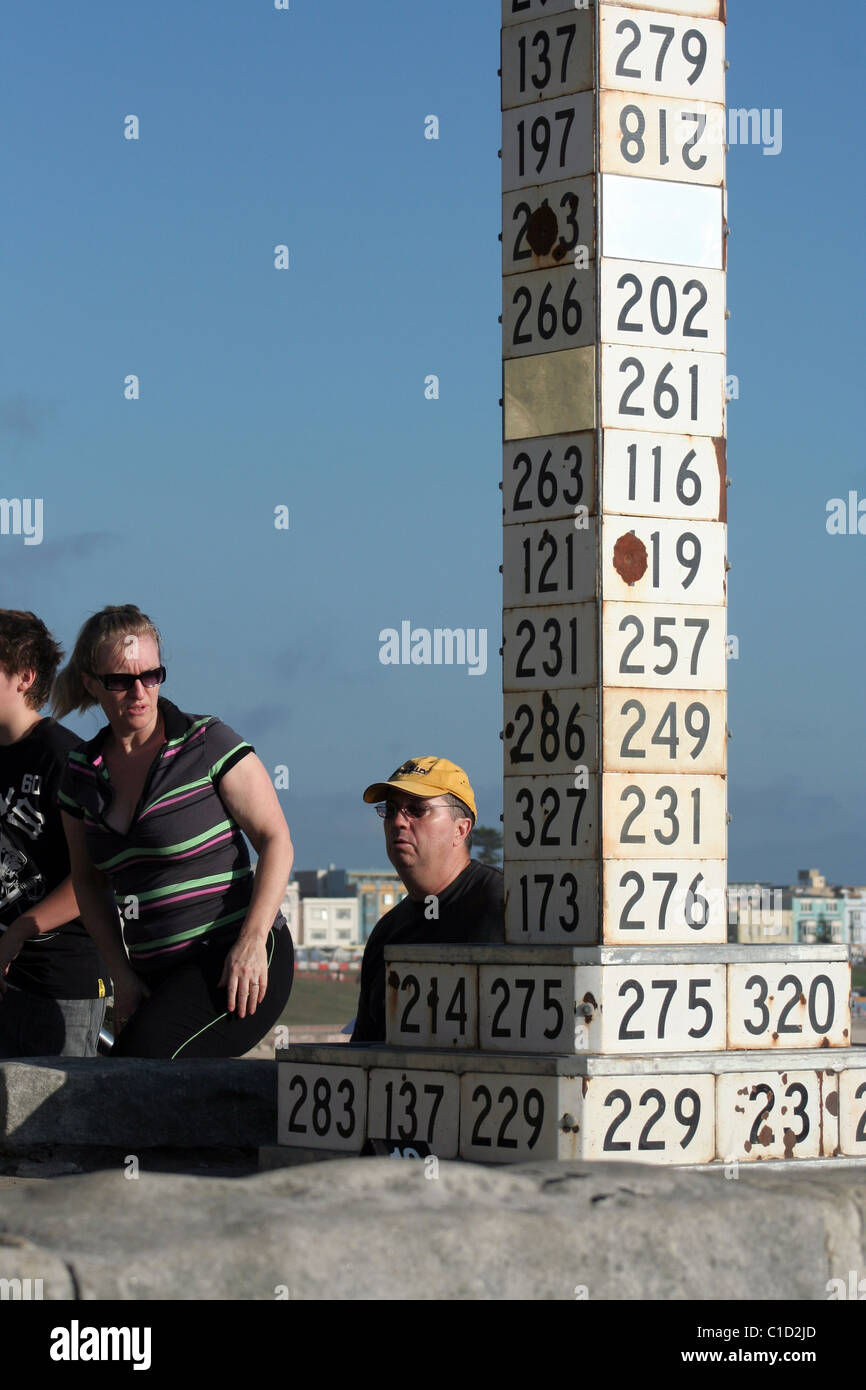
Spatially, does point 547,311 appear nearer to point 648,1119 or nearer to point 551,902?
point 551,902

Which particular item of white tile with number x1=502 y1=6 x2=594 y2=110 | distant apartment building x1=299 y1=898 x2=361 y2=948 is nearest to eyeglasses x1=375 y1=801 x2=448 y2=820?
white tile with number x1=502 y1=6 x2=594 y2=110

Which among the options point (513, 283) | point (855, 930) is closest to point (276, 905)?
point (513, 283)

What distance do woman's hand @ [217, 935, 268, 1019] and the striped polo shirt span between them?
0.20 meters

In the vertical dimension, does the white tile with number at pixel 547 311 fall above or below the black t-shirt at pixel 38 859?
above

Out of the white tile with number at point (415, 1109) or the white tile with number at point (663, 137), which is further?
the white tile with number at point (663, 137)

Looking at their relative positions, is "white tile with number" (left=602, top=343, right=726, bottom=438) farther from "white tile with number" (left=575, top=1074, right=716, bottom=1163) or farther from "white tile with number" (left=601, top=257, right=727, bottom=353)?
"white tile with number" (left=575, top=1074, right=716, bottom=1163)

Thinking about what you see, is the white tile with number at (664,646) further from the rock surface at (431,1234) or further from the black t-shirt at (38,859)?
the black t-shirt at (38,859)

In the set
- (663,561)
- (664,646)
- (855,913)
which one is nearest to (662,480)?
(663,561)

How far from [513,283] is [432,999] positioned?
1.96 m

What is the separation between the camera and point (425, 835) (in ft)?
19.5

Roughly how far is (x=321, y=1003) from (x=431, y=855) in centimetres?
10279

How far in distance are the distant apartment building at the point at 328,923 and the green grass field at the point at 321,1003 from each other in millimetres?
29263

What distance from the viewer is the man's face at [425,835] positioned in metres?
5.93

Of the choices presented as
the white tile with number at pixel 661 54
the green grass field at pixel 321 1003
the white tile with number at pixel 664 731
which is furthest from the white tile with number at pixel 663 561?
the green grass field at pixel 321 1003
